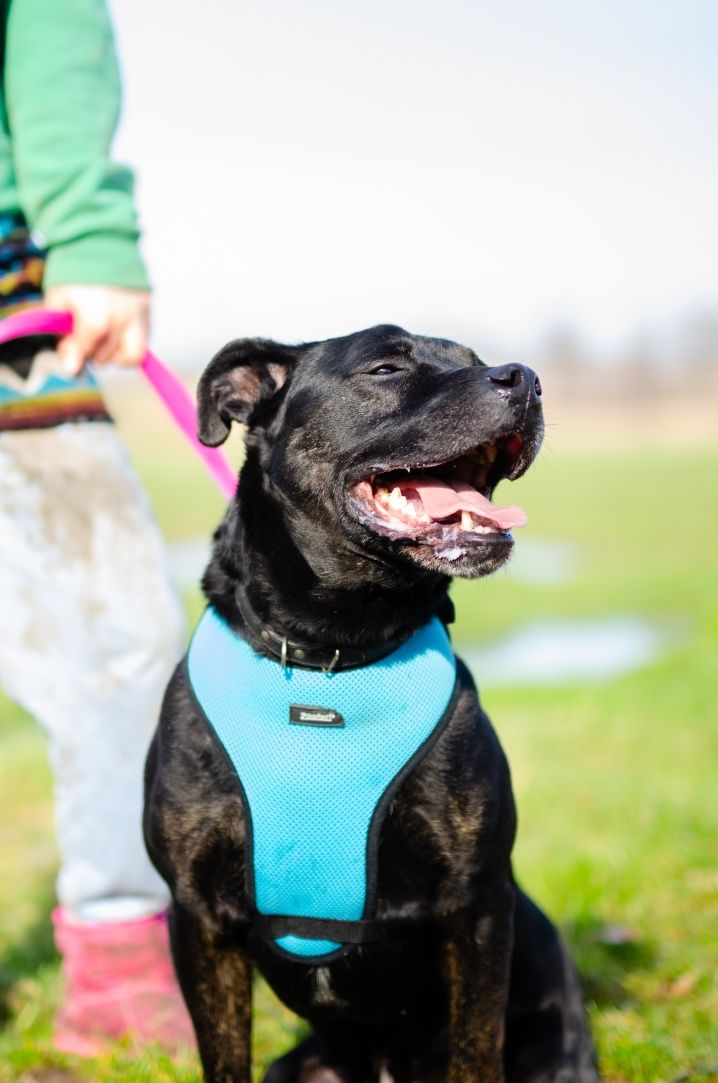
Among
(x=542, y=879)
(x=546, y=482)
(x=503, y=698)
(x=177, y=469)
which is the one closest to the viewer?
(x=542, y=879)

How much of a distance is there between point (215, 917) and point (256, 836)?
0.81ft

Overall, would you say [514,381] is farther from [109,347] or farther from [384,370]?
[109,347]

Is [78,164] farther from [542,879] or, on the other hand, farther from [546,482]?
[546,482]

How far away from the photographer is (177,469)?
49312 millimetres

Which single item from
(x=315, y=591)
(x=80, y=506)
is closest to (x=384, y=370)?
(x=315, y=591)

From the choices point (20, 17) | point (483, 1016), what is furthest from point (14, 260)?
point (483, 1016)

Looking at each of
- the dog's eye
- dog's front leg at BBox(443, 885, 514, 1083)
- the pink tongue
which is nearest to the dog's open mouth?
the pink tongue

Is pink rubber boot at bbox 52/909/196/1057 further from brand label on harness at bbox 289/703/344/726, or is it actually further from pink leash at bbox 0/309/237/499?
pink leash at bbox 0/309/237/499

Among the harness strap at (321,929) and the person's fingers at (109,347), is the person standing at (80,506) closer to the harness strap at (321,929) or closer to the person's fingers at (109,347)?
the person's fingers at (109,347)

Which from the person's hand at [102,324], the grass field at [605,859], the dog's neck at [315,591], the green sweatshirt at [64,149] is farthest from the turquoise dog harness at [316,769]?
the green sweatshirt at [64,149]

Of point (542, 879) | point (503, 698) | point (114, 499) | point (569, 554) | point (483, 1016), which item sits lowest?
point (569, 554)

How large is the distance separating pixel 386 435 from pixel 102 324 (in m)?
1.03

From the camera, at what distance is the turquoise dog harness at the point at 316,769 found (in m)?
2.86

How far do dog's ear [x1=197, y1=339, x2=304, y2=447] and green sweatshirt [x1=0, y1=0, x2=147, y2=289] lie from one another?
20.6 inches
